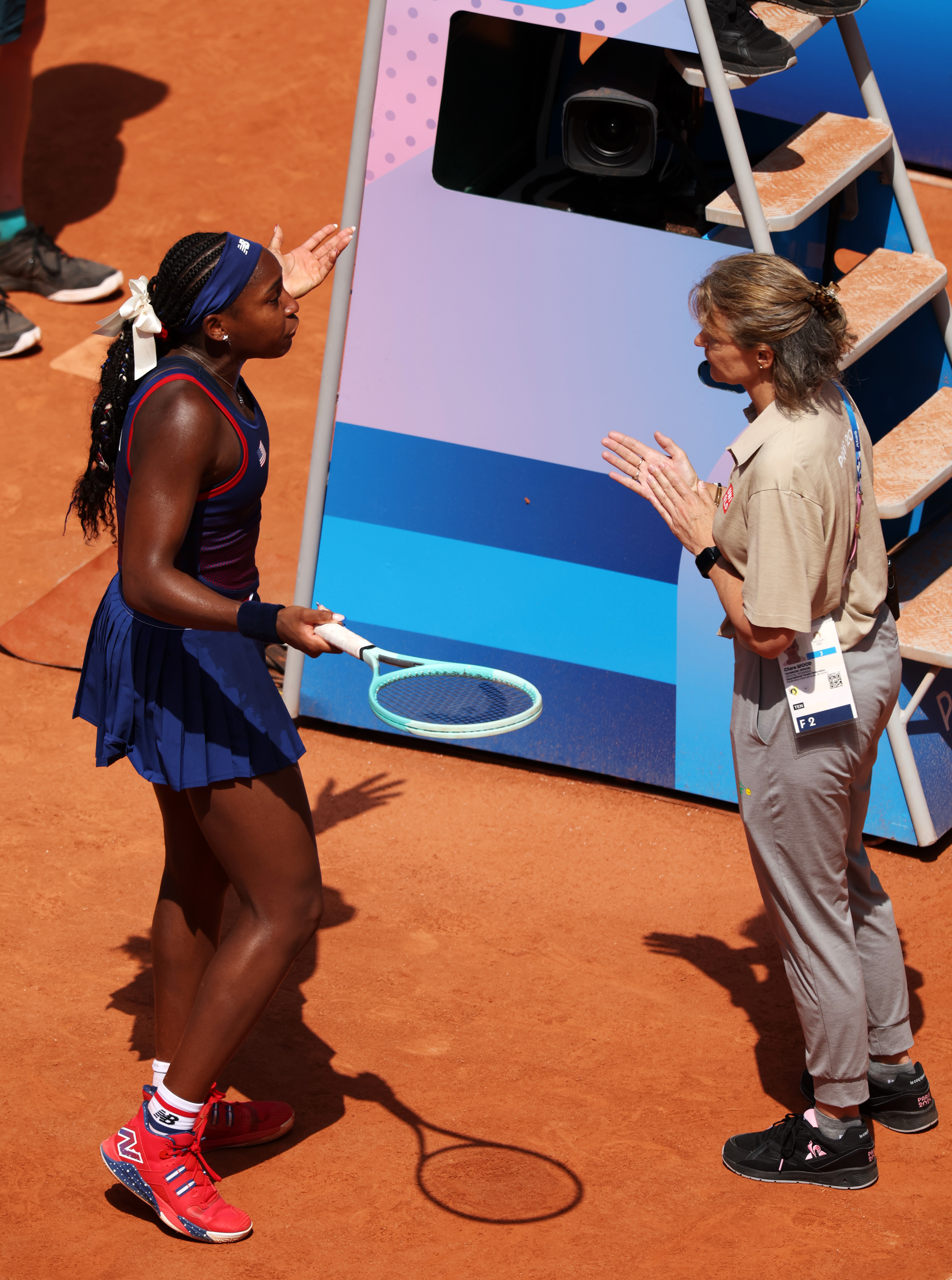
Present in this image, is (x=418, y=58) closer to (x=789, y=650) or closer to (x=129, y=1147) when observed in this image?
(x=789, y=650)

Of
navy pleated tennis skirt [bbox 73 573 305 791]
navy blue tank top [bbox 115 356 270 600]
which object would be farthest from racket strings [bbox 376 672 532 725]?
navy blue tank top [bbox 115 356 270 600]

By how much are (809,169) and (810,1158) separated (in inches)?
105

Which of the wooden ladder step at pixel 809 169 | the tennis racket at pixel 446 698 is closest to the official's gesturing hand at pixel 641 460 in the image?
the tennis racket at pixel 446 698

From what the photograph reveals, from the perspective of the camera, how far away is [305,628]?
2.52 m

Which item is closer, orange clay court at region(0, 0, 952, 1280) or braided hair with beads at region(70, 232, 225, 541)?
braided hair with beads at region(70, 232, 225, 541)

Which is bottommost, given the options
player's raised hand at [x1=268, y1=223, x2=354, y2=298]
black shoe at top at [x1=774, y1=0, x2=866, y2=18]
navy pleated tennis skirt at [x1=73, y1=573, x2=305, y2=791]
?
navy pleated tennis skirt at [x1=73, y1=573, x2=305, y2=791]

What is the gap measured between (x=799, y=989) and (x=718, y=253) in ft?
6.87

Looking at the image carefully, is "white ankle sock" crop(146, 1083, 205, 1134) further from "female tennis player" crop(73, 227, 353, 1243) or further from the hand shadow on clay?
the hand shadow on clay

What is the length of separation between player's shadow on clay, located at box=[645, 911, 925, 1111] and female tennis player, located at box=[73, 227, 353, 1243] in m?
1.36

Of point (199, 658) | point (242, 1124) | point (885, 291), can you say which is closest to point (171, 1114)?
point (242, 1124)

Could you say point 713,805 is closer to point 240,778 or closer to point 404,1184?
point 404,1184

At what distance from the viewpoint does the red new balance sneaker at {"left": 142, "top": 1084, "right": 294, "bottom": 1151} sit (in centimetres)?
321

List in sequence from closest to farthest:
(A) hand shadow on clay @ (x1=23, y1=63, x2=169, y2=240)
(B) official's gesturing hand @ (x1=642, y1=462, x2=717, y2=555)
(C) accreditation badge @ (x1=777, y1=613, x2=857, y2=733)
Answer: (C) accreditation badge @ (x1=777, y1=613, x2=857, y2=733) < (B) official's gesturing hand @ (x1=642, y1=462, x2=717, y2=555) < (A) hand shadow on clay @ (x1=23, y1=63, x2=169, y2=240)

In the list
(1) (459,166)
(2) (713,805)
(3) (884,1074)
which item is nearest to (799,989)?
(3) (884,1074)
